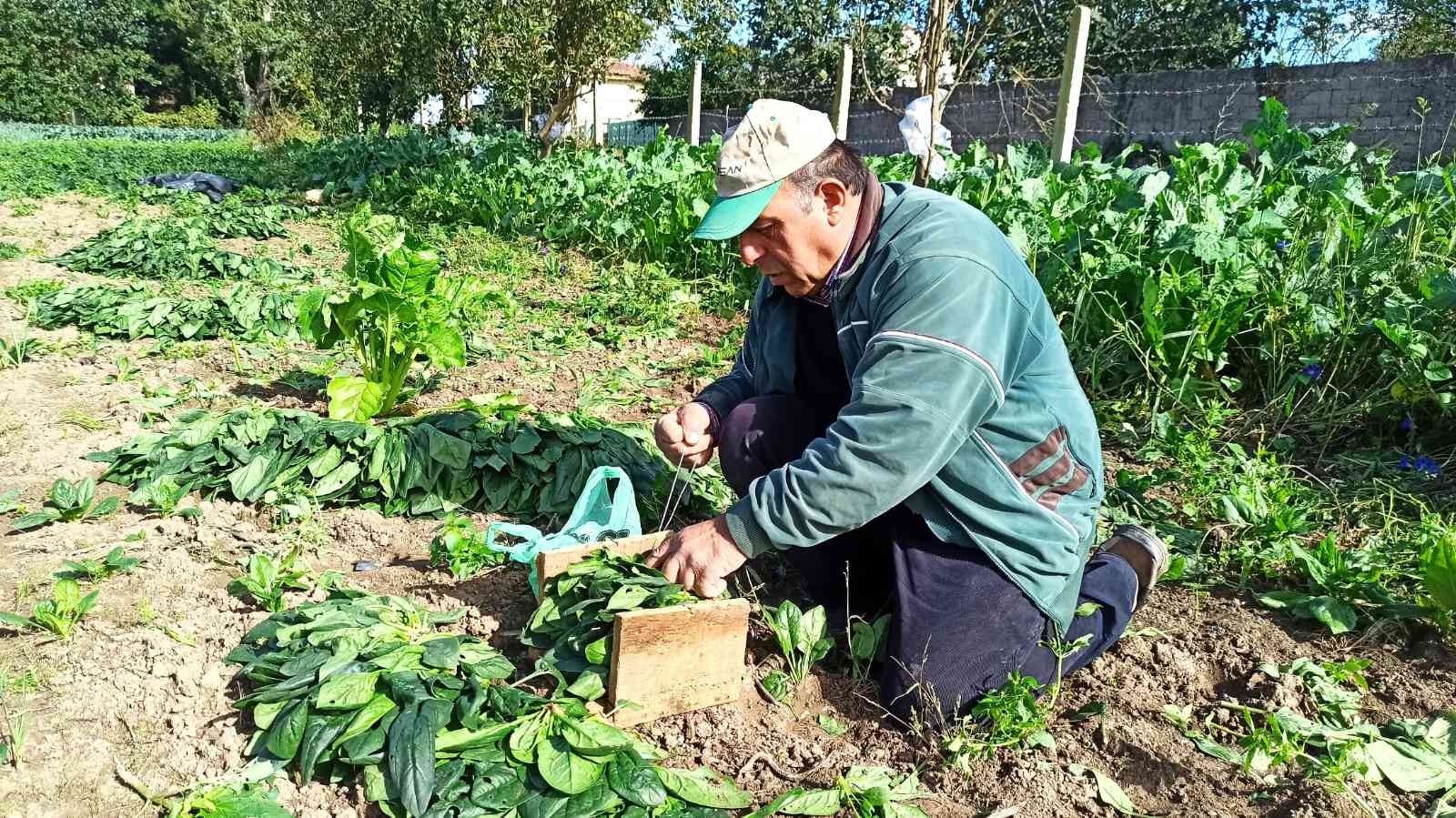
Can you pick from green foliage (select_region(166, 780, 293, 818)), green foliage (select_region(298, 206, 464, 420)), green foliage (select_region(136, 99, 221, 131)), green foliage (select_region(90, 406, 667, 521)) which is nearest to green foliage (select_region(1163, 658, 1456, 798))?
green foliage (select_region(90, 406, 667, 521))

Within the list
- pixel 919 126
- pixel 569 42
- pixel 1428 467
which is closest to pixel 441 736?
pixel 1428 467

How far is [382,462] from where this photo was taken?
3.11 m

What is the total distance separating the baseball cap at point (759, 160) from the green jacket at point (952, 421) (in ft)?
0.92

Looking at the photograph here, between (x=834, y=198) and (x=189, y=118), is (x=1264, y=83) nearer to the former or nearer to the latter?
(x=834, y=198)

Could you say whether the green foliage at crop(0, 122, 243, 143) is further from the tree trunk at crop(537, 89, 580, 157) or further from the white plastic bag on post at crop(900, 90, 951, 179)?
the white plastic bag on post at crop(900, 90, 951, 179)

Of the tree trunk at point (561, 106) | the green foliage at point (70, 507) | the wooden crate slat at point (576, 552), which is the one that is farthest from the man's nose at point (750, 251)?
the tree trunk at point (561, 106)

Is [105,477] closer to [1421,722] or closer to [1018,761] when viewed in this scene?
[1018,761]

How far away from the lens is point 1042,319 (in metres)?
2.12

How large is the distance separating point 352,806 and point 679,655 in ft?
2.37

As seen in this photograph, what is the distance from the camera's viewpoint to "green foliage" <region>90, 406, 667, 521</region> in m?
3.07

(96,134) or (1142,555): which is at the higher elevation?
(96,134)

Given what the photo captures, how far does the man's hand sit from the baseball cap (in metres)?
0.66

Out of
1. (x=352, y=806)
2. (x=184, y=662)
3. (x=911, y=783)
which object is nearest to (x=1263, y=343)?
(x=911, y=783)

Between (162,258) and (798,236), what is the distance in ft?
20.2
